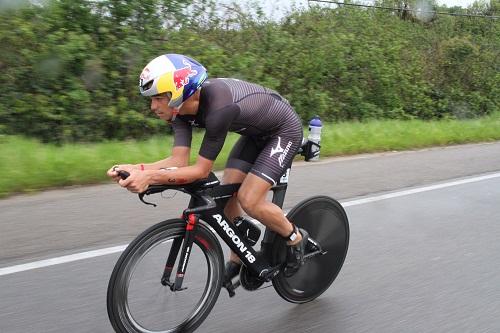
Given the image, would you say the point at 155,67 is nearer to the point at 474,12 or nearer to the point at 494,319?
the point at 494,319

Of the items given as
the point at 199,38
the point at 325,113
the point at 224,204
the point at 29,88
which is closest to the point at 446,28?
the point at 325,113

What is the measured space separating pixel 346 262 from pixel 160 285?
2072mm

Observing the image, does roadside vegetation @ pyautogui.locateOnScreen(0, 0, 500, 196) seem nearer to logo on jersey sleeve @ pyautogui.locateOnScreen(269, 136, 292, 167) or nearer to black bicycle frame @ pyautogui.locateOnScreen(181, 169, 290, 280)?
black bicycle frame @ pyautogui.locateOnScreen(181, 169, 290, 280)

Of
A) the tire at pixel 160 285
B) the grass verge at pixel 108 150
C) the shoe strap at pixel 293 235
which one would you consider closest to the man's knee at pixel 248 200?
the tire at pixel 160 285

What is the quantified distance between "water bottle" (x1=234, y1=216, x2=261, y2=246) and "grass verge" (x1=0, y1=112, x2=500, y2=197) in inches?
145

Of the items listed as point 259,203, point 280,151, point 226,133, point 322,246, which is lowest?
point 322,246

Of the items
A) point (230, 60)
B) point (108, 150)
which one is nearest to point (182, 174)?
point (108, 150)

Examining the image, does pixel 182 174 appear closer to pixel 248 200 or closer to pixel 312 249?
pixel 248 200

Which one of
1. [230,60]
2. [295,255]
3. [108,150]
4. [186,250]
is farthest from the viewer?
[230,60]

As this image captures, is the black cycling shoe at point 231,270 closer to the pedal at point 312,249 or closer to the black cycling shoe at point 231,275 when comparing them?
the black cycling shoe at point 231,275

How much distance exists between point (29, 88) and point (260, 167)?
25.5 ft

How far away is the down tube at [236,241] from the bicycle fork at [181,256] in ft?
0.36

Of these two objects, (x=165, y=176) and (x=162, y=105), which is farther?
(x=162, y=105)

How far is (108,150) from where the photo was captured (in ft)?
26.8
